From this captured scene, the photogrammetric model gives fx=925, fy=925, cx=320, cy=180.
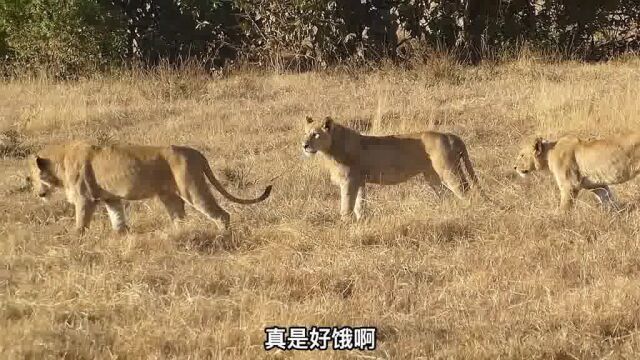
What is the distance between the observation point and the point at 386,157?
9.02 m

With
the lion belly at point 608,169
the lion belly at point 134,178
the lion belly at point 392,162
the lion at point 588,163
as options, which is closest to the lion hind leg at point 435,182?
the lion belly at point 392,162

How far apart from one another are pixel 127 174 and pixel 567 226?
3673mm

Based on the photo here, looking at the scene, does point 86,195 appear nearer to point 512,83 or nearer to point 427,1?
point 512,83

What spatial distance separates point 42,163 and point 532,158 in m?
4.59

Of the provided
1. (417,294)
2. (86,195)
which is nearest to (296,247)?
(417,294)

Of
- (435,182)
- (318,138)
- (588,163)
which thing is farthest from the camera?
(435,182)

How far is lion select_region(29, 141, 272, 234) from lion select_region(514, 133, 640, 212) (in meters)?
2.75

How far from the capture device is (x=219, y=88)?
16.9 meters

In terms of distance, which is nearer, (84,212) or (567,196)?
(84,212)

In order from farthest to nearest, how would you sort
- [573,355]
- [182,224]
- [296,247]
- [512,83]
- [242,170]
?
Result: 1. [512,83]
2. [242,170]
3. [182,224]
4. [296,247]
5. [573,355]

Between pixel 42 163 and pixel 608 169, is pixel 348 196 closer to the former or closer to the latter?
pixel 608 169

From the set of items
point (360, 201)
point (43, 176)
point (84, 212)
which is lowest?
point (360, 201)

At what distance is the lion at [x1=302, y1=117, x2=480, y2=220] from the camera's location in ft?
29.6

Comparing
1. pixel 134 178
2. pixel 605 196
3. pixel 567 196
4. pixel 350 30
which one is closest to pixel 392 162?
pixel 567 196
